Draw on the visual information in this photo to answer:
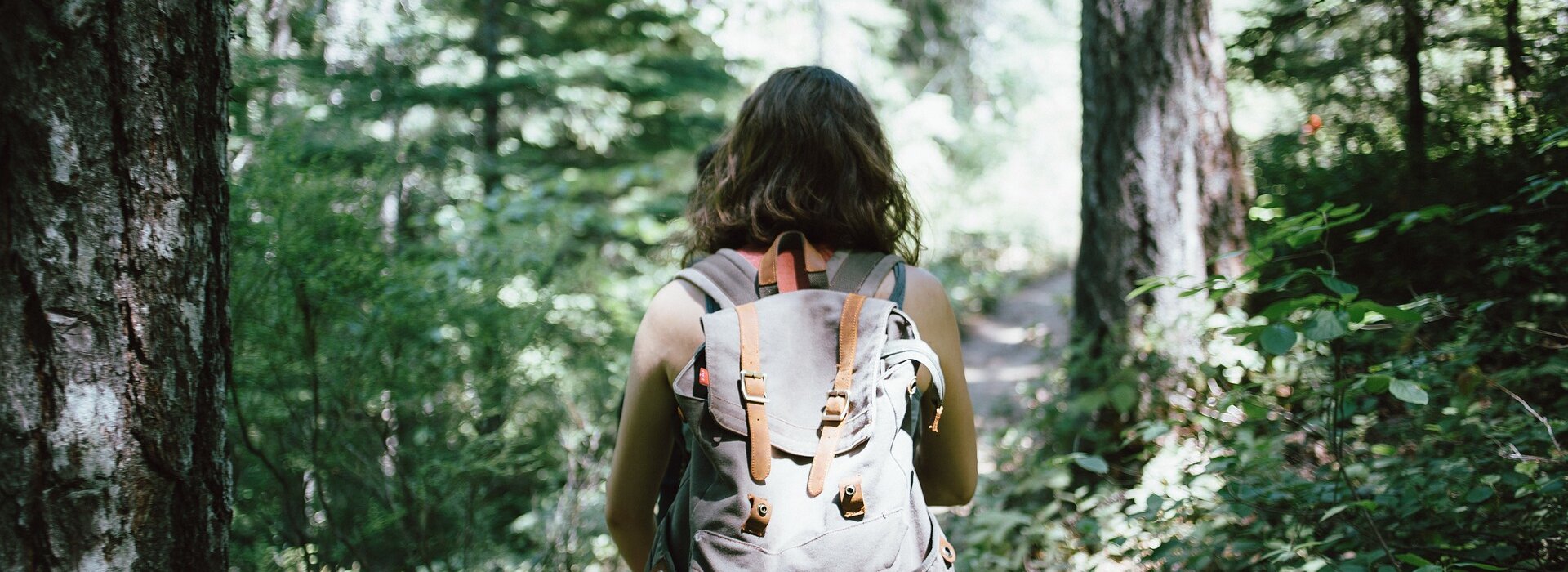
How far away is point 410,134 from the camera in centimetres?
721

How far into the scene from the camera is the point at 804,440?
4.51 ft

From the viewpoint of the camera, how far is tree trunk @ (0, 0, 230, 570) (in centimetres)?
123

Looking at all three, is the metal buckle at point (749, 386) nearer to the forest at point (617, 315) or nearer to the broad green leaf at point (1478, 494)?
the forest at point (617, 315)

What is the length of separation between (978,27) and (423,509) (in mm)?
12742

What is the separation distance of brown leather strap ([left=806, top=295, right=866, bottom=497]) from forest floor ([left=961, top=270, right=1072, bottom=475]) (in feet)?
9.16

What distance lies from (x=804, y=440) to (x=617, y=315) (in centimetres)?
407

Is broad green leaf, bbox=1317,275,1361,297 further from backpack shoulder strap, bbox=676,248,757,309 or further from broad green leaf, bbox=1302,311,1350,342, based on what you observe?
backpack shoulder strap, bbox=676,248,757,309

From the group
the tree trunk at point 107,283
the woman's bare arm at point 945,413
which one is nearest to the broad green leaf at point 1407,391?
the woman's bare arm at point 945,413

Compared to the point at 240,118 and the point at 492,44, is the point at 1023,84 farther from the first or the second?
the point at 240,118

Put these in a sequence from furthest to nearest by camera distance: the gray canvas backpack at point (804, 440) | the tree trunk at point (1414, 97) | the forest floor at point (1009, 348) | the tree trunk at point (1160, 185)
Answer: the forest floor at point (1009, 348) → the tree trunk at point (1160, 185) → the tree trunk at point (1414, 97) → the gray canvas backpack at point (804, 440)

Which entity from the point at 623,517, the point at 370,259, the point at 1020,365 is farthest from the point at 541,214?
the point at 1020,365

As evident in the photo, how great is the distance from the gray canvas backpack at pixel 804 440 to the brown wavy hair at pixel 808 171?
0.18 metres

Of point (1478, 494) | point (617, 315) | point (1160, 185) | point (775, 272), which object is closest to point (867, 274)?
point (775, 272)

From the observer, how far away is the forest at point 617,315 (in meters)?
1.29
